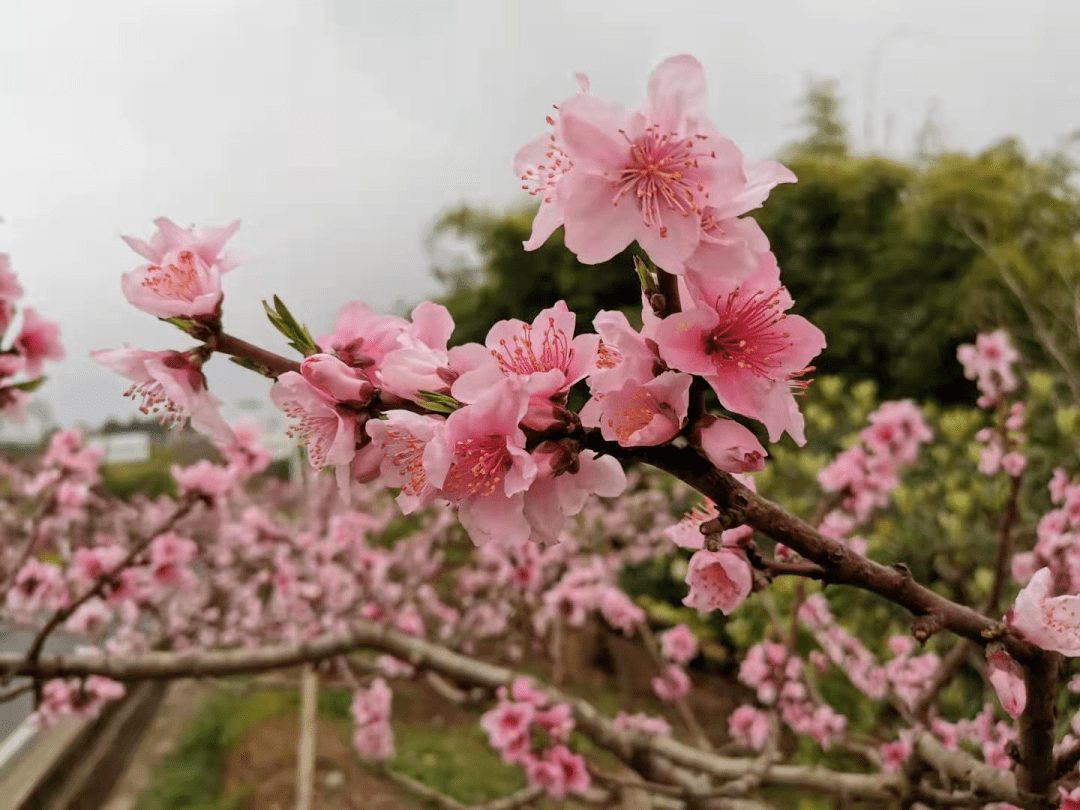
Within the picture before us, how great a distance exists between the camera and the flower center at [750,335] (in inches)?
24.2

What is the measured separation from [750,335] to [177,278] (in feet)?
2.03

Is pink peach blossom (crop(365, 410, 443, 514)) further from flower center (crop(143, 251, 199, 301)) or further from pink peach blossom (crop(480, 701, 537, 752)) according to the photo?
pink peach blossom (crop(480, 701, 537, 752))

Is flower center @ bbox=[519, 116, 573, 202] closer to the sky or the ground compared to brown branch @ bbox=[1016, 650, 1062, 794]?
closer to the sky

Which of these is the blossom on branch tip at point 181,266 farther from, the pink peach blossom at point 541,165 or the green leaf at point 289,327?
the pink peach blossom at point 541,165

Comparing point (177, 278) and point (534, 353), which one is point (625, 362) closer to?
point (534, 353)

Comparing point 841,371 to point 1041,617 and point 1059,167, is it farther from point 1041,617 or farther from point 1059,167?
point 1041,617

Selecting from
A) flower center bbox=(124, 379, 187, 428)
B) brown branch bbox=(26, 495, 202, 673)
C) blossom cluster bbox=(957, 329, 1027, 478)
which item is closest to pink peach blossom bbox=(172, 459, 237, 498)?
brown branch bbox=(26, 495, 202, 673)

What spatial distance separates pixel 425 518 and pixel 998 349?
597cm

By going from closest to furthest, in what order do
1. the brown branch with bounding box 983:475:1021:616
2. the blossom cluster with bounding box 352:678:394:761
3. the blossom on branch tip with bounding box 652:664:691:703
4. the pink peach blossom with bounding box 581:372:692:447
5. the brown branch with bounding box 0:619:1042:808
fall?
the pink peach blossom with bounding box 581:372:692:447, the brown branch with bounding box 983:475:1021:616, the brown branch with bounding box 0:619:1042:808, the blossom on branch tip with bounding box 652:664:691:703, the blossom cluster with bounding box 352:678:394:761

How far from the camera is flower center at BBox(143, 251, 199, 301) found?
2.47 feet

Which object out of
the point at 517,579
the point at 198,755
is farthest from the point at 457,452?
the point at 198,755

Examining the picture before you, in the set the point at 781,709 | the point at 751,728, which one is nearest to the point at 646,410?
the point at 781,709

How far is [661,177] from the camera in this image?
1.90 feet

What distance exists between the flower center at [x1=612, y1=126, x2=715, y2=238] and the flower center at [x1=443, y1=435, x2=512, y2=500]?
237 millimetres
